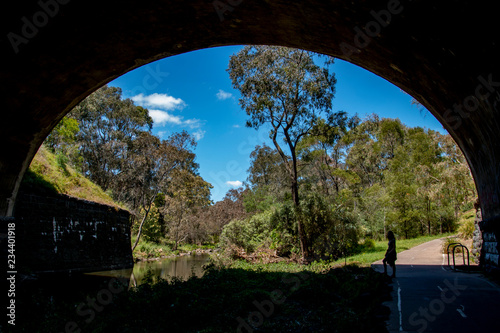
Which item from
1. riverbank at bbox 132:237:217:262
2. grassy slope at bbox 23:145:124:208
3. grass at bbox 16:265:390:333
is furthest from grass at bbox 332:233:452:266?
riverbank at bbox 132:237:217:262

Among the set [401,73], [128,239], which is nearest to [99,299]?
[128,239]

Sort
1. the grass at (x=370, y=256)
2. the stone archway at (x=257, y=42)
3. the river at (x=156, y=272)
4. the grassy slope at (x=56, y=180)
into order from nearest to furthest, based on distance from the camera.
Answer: the stone archway at (x=257, y=42)
the grassy slope at (x=56, y=180)
the river at (x=156, y=272)
the grass at (x=370, y=256)

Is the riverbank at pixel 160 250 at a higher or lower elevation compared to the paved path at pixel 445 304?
lower

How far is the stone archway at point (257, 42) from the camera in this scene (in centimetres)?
305

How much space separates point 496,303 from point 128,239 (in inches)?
416

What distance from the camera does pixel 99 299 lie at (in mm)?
7328

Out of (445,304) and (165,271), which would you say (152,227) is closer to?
(165,271)

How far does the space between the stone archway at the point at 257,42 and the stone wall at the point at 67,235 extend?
69.9 inches

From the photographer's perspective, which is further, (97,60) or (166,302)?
(166,302)

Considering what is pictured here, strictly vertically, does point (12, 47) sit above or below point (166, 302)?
above

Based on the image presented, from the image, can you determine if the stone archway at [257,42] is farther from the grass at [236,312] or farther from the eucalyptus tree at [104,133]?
the eucalyptus tree at [104,133]

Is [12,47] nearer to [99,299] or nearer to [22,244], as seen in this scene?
[22,244]

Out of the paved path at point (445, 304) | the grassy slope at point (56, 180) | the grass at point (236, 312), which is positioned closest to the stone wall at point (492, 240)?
the paved path at point (445, 304)

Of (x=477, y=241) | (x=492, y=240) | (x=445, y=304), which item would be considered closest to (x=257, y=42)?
(x=492, y=240)
